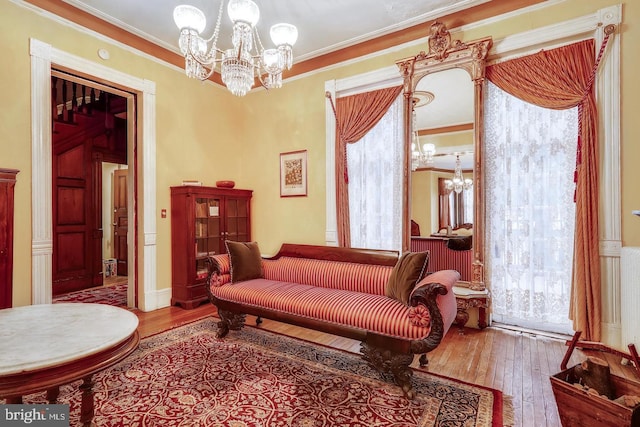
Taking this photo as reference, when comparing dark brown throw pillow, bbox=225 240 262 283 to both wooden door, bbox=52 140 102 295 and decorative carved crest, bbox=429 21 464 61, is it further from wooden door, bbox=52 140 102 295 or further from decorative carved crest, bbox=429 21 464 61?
wooden door, bbox=52 140 102 295

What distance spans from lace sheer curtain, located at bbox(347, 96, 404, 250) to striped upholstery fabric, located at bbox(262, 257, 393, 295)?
792 mm

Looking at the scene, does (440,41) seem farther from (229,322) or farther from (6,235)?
(6,235)

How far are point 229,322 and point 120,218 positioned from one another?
4568mm

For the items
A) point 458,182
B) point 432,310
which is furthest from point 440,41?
point 432,310

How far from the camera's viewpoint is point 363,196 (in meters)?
4.12

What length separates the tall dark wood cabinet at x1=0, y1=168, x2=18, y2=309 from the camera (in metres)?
2.84

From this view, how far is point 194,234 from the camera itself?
168 inches

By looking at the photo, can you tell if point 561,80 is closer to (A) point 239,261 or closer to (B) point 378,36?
(B) point 378,36

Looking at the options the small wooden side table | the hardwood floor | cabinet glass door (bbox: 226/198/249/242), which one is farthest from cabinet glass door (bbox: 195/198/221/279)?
the small wooden side table

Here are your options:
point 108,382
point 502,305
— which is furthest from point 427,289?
point 108,382

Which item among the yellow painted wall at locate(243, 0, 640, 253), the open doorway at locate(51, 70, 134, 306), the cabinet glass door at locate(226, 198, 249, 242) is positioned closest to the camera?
the yellow painted wall at locate(243, 0, 640, 253)

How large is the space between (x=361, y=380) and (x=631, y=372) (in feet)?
6.79

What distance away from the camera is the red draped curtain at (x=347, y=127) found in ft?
13.2

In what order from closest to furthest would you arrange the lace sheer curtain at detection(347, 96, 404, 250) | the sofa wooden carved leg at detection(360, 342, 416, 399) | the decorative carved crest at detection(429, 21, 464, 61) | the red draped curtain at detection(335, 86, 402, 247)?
1. the sofa wooden carved leg at detection(360, 342, 416, 399)
2. the decorative carved crest at detection(429, 21, 464, 61)
3. the lace sheer curtain at detection(347, 96, 404, 250)
4. the red draped curtain at detection(335, 86, 402, 247)
